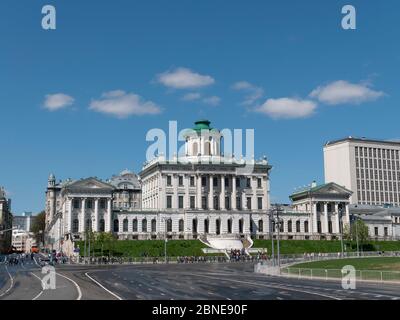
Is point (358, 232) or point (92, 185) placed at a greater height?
point (92, 185)

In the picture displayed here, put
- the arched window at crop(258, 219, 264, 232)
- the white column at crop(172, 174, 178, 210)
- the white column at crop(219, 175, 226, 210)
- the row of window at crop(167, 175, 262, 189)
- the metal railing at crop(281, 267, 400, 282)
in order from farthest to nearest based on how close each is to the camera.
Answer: the arched window at crop(258, 219, 264, 232)
the row of window at crop(167, 175, 262, 189)
the white column at crop(219, 175, 226, 210)
the white column at crop(172, 174, 178, 210)
the metal railing at crop(281, 267, 400, 282)

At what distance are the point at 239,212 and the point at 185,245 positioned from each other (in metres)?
22.4

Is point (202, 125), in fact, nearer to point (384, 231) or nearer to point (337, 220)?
point (337, 220)

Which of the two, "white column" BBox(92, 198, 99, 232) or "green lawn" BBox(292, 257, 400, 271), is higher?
"white column" BBox(92, 198, 99, 232)

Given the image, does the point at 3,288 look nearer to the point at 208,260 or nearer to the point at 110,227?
the point at 208,260

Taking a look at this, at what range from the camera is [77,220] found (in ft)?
461

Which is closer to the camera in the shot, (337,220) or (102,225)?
(102,225)

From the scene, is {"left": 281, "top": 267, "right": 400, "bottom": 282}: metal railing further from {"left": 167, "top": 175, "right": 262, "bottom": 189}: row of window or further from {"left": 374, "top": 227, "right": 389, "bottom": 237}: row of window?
{"left": 374, "top": 227, "right": 389, "bottom": 237}: row of window

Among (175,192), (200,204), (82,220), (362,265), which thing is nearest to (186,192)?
(175,192)

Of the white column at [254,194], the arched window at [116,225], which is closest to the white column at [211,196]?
the white column at [254,194]

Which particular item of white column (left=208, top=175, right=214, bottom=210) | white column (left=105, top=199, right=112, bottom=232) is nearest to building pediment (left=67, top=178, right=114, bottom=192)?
white column (left=105, top=199, right=112, bottom=232)

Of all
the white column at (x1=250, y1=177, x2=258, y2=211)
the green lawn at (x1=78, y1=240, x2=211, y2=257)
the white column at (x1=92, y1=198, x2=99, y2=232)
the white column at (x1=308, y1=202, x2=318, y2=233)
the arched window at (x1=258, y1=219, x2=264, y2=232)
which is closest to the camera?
the green lawn at (x1=78, y1=240, x2=211, y2=257)

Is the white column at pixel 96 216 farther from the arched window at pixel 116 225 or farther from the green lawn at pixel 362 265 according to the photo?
the green lawn at pixel 362 265

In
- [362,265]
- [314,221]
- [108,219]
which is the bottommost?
[362,265]
